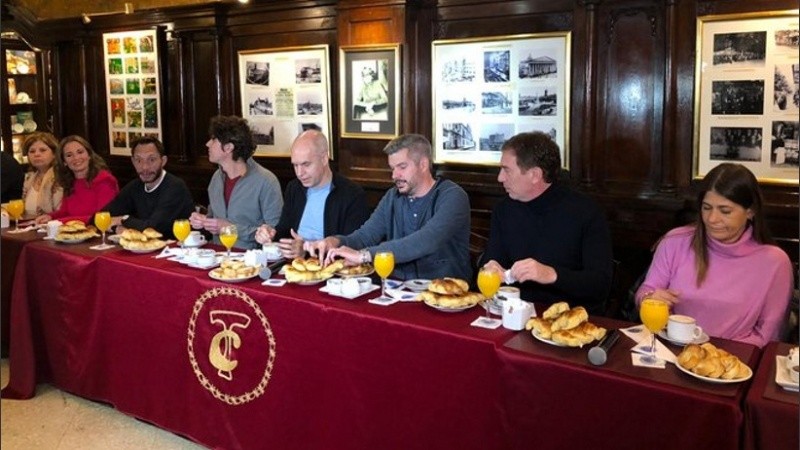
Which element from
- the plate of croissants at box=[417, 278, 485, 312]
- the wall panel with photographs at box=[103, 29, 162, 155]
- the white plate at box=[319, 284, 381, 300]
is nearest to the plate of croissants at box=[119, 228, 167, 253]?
the white plate at box=[319, 284, 381, 300]

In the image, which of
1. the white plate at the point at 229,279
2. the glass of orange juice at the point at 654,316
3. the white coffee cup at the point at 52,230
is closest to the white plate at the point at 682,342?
the glass of orange juice at the point at 654,316

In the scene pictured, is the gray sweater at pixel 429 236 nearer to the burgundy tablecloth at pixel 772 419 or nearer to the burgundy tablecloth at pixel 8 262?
the burgundy tablecloth at pixel 772 419

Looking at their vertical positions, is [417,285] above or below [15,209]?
below

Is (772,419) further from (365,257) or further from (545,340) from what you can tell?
(365,257)

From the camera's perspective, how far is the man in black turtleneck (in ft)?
8.82

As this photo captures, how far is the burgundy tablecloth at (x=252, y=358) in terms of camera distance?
7.29 feet

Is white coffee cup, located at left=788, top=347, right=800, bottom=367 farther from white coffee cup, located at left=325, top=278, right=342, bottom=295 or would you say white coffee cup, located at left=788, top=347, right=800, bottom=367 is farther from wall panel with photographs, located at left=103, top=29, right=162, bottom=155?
wall panel with photographs, located at left=103, top=29, right=162, bottom=155

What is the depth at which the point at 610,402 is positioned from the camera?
184cm

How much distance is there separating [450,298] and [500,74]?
2.85 metres

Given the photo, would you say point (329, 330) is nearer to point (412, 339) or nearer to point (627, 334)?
point (412, 339)

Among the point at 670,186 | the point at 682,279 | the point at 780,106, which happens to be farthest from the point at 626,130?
the point at 682,279

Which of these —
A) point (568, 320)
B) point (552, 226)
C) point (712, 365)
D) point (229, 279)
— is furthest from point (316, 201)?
point (712, 365)

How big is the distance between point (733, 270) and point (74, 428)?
3.00 m

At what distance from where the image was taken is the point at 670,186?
4.27 m
